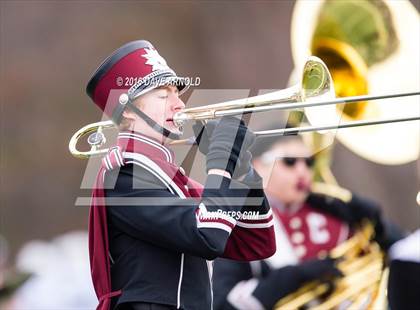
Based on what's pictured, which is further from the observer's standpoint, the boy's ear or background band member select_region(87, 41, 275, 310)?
the boy's ear

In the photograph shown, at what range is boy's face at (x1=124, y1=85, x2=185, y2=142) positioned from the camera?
3162 mm

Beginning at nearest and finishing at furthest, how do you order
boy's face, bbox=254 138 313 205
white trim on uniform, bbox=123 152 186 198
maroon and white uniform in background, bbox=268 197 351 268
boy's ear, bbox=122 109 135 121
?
white trim on uniform, bbox=123 152 186 198 → boy's ear, bbox=122 109 135 121 → boy's face, bbox=254 138 313 205 → maroon and white uniform in background, bbox=268 197 351 268

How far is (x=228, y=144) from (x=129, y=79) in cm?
39

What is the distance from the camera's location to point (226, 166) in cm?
302

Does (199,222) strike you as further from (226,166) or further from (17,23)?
(17,23)

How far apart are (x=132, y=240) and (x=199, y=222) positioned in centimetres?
26

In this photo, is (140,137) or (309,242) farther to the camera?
(309,242)

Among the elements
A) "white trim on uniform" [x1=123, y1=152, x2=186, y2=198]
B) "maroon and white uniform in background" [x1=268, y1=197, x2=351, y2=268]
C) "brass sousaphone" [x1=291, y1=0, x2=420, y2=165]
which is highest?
"brass sousaphone" [x1=291, y1=0, x2=420, y2=165]

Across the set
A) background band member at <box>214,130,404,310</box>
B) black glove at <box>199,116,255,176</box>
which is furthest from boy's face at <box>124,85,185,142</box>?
background band member at <box>214,130,404,310</box>

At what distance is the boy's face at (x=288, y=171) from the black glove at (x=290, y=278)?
0.38 meters

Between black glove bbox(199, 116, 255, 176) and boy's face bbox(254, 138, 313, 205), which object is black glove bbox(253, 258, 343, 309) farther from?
black glove bbox(199, 116, 255, 176)

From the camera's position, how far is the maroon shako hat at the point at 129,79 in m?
3.18

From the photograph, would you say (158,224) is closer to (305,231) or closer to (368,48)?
(305,231)

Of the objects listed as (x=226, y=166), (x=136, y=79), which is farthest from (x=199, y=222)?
(x=136, y=79)
